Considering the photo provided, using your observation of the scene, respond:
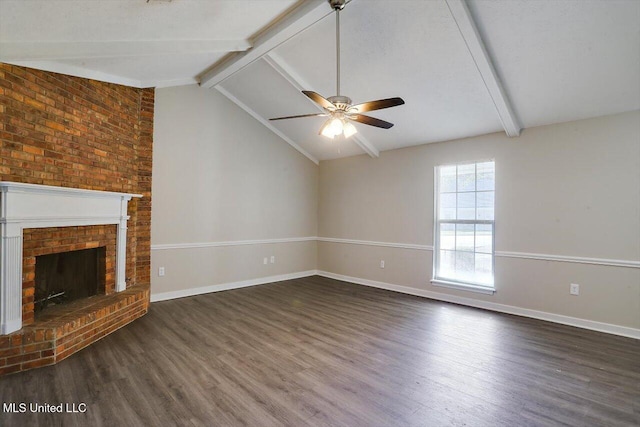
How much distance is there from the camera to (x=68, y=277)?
333 cm

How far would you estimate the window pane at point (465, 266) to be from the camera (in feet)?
14.7

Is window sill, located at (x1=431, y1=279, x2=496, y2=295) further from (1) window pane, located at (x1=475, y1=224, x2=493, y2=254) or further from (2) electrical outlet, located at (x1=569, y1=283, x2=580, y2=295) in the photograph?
(2) electrical outlet, located at (x1=569, y1=283, x2=580, y2=295)

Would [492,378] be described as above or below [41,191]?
below

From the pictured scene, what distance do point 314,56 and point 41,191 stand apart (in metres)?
3.03

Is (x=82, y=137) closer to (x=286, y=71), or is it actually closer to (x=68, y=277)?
(x=68, y=277)

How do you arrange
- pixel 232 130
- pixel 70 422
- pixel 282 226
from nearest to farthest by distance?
pixel 70 422
pixel 232 130
pixel 282 226

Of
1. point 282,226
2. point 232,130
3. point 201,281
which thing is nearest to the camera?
point 201,281

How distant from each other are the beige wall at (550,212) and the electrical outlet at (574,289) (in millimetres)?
41

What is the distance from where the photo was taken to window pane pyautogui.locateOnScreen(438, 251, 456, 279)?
4648 millimetres

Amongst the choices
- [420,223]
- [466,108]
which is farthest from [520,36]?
[420,223]

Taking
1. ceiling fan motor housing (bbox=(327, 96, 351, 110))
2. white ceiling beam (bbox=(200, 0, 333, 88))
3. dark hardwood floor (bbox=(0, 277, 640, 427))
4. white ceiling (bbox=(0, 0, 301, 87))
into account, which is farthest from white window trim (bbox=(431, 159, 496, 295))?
white ceiling (bbox=(0, 0, 301, 87))

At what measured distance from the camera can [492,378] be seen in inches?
96.6

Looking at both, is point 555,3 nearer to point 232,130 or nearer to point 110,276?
point 232,130

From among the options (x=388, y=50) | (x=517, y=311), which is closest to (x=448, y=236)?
(x=517, y=311)
